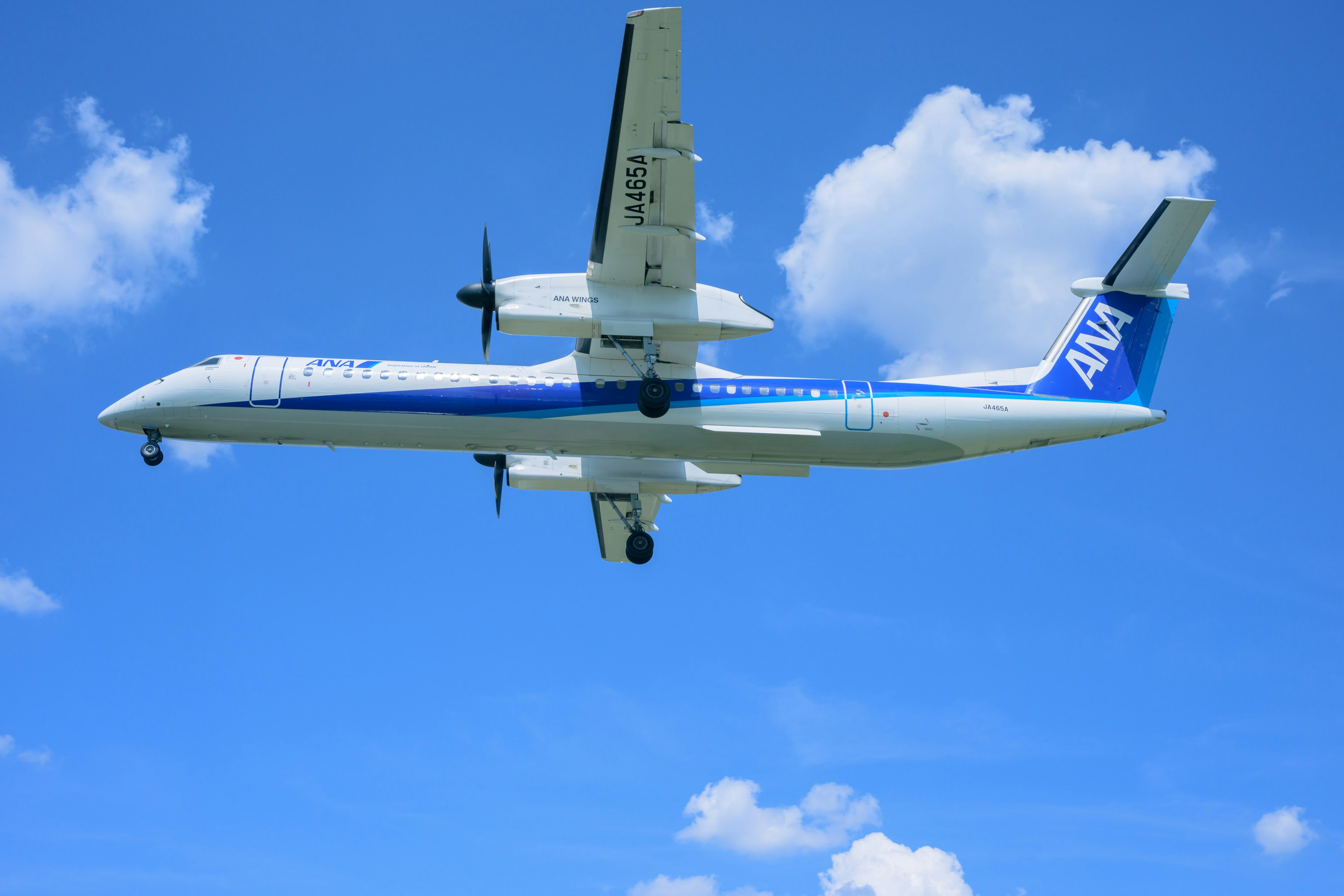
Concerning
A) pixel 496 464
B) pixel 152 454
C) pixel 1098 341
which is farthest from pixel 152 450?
pixel 1098 341

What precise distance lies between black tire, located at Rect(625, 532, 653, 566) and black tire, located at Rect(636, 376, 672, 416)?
13.4 feet

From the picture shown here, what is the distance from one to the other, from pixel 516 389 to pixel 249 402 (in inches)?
172

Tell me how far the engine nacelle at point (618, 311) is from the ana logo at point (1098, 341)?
18.7ft

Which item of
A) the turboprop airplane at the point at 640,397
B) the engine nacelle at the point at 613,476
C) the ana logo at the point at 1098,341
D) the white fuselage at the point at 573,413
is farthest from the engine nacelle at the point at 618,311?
the ana logo at the point at 1098,341

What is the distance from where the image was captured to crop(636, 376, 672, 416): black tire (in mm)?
18234

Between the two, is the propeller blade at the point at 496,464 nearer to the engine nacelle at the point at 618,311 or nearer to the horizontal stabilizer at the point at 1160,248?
the engine nacelle at the point at 618,311

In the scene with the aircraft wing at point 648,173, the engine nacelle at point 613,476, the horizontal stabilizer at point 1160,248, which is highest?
the horizontal stabilizer at point 1160,248

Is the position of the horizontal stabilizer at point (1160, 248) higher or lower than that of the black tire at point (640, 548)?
higher

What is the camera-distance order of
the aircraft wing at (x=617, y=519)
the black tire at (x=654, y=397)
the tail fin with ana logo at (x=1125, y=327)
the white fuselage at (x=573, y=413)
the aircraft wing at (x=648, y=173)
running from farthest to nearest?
the aircraft wing at (x=617, y=519), the tail fin with ana logo at (x=1125, y=327), the white fuselage at (x=573, y=413), the black tire at (x=654, y=397), the aircraft wing at (x=648, y=173)

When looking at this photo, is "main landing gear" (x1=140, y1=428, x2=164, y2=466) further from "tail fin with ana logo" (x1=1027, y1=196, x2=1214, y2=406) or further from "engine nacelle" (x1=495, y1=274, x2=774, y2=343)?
"tail fin with ana logo" (x1=1027, y1=196, x2=1214, y2=406)

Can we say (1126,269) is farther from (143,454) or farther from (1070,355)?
(143,454)

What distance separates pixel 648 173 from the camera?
16344mm

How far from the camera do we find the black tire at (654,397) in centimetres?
1823

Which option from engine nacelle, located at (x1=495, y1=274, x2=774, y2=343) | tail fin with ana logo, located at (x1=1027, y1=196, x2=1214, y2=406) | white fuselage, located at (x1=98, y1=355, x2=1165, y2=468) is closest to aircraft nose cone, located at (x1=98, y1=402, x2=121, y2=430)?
white fuselage, located at (x1=98, y1=355, x2=1165, y2=468)
